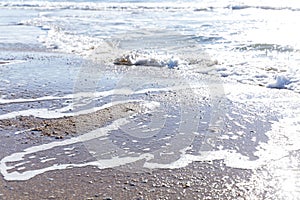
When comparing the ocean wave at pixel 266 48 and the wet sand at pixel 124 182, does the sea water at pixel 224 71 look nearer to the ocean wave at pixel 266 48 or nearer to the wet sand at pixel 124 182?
the ocean wave at pixel 266 48

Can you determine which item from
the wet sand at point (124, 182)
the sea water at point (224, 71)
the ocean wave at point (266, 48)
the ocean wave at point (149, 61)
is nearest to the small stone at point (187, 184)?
the wet sand at point (124, 182)

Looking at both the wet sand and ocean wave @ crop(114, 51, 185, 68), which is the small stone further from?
ocean wave @ crop(114, 51, 185, 68)

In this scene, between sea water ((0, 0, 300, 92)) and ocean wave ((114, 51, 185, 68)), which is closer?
sea water ((0, 0, 300, 92))

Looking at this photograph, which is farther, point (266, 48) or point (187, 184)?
point (266, 48)

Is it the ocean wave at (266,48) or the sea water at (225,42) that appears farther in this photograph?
the ocean wave at (266,48)

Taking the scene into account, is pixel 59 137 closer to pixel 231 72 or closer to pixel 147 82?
pixel 147 82

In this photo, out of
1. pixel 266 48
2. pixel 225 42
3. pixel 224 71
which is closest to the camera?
pixel 224 71

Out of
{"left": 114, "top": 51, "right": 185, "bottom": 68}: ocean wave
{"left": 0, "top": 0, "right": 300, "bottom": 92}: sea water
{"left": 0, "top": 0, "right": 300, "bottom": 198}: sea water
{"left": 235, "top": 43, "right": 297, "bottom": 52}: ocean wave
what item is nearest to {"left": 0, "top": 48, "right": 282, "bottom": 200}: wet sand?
{"left": 0, "top": 0, "right": 300, "bottom": 198}: sea water

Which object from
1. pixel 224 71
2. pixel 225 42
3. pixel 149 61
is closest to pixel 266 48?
pixel 225 42

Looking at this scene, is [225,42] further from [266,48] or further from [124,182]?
[124,182]

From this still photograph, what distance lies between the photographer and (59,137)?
5320 millimetres

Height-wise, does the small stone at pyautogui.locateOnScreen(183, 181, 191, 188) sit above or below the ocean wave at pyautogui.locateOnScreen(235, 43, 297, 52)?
below

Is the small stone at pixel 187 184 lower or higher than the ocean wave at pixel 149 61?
lower

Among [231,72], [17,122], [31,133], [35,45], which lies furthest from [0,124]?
[35,45]
